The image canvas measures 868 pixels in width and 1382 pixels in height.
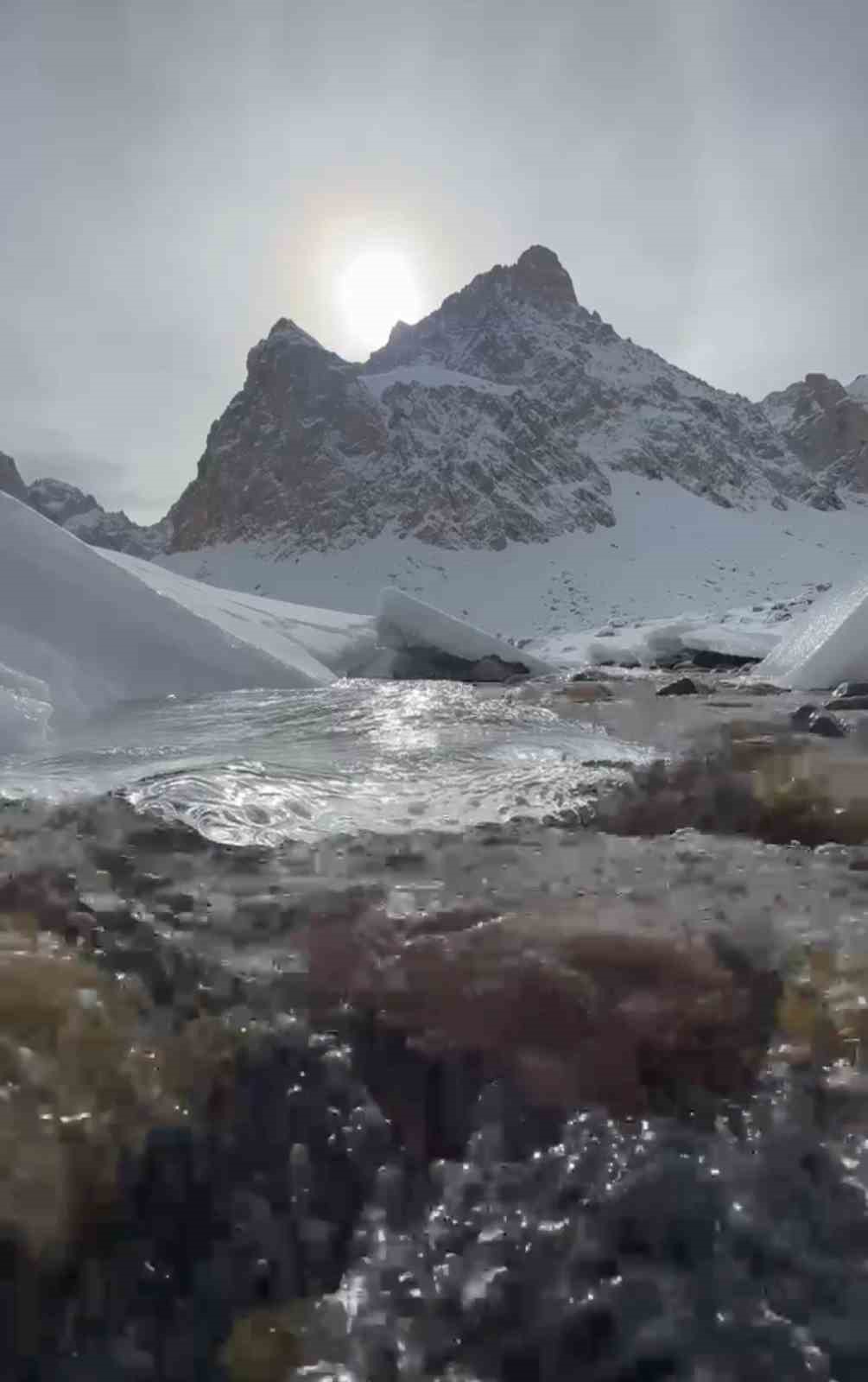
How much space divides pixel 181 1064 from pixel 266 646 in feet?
33.0

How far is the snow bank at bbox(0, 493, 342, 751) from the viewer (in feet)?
25.0

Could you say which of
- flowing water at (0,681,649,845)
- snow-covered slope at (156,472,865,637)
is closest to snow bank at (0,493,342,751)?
flowing water at (0,681,649,845)

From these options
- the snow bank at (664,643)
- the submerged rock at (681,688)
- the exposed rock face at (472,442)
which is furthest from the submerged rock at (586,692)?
the exposed rock face at (472,442)

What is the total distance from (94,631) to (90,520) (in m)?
102

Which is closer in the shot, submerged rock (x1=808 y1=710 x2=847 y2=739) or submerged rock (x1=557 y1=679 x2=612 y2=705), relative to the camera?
submerged rock (x1=808 y1=710 x2=847 y2=739)

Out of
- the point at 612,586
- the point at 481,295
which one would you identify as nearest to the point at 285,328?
the point at 481,295

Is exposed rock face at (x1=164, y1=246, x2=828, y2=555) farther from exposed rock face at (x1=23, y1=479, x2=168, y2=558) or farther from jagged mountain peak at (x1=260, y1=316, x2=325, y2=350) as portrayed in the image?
exposed rock face at (x1=23, y1=479, x2=168, y2=558)

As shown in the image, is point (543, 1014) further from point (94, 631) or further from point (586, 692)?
point (586, 692)

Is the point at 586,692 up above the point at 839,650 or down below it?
below

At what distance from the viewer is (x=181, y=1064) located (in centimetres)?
152

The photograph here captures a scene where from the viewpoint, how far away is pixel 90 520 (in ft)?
331

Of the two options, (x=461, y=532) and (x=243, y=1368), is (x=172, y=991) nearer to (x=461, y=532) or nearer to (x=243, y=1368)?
(x=243, y=1368)

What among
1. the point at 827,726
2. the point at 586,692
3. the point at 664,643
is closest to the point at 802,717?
the point at 827,726

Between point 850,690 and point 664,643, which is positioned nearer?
point 850,690
